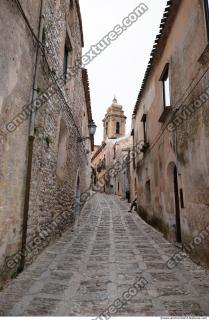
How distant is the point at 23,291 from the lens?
10.1 feet

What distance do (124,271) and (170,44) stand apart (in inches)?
227

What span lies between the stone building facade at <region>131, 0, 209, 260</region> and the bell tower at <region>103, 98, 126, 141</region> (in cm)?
3321

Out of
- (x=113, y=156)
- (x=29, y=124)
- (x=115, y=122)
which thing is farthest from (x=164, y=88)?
(x=115, y=122)

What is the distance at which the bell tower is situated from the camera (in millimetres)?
41562

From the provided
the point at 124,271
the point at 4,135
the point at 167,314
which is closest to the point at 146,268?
the point at 124,271

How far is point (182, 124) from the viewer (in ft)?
17.2

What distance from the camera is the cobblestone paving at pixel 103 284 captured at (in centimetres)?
259

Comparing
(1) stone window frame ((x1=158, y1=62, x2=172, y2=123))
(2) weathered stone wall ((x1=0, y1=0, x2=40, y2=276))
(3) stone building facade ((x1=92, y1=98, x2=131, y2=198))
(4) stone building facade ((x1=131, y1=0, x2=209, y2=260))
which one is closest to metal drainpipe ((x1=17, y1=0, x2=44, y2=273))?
(2) weathered stone wall ((x1=0, y1=0, x2=40, y2=276))

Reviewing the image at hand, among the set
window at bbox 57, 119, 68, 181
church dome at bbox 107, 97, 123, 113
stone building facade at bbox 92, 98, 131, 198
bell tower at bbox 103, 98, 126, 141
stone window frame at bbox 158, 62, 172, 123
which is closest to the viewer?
stone window frame at bbox 158, 62, 172, 123

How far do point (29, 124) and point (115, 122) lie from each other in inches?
1522

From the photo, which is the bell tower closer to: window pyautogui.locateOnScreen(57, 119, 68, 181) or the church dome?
the church dome

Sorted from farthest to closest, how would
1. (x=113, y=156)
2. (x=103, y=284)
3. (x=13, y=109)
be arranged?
(x=113, y=156) < (x=13, y=109) < (x=103, y=284)

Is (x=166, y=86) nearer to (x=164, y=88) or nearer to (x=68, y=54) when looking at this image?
(x=164, y=88)

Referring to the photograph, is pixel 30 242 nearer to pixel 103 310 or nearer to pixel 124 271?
pixel 124 271
